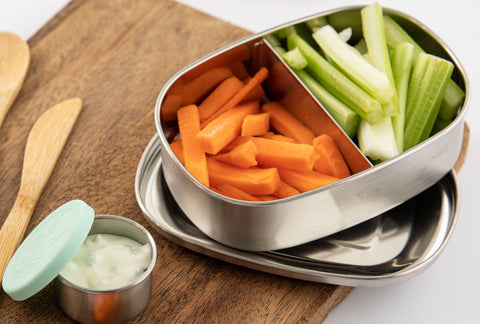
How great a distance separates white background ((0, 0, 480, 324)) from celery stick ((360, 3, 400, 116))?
0.48 meters

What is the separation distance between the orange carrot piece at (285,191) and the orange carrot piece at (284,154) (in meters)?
0.06

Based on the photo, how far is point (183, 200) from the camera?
1.85m

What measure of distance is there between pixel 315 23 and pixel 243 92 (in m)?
0.37

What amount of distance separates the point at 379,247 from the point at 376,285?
165 millimetres

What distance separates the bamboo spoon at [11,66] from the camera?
2.23m

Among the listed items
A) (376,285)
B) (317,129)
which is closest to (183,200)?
(317,129)

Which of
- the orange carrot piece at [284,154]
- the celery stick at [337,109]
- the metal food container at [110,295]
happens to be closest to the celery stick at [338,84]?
the celery stick at [337,109]

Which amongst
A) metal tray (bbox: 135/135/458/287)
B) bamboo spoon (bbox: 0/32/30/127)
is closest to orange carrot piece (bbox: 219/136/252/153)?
metal tray (bbox: 135/135/458/287)

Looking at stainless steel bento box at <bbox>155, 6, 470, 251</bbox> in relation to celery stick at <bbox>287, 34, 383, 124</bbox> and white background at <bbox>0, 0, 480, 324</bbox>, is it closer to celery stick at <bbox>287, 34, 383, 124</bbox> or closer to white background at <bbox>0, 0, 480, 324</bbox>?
celery stick at <bbox>287, 34, 383, 124</bbox>

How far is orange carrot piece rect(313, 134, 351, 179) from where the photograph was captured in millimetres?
1865

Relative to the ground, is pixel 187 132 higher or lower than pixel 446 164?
higher

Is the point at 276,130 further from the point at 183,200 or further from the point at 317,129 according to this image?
the point at 183,200

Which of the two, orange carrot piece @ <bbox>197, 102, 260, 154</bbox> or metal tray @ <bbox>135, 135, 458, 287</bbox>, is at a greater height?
orange carrot piece @ <bbox>197, 102, 260, 154</bbox>

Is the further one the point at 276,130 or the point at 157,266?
the point at 276,130
